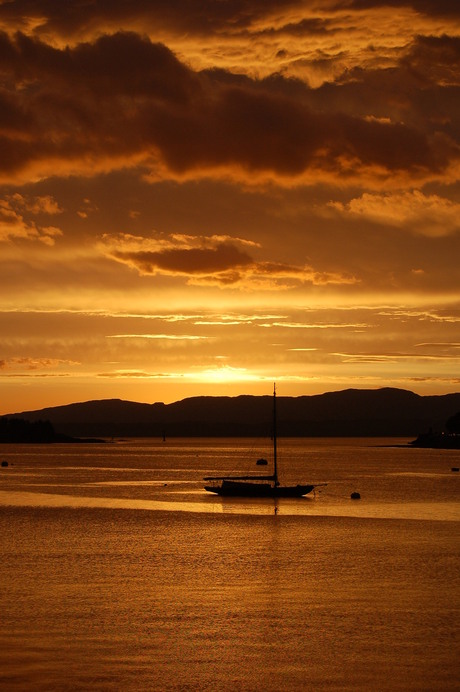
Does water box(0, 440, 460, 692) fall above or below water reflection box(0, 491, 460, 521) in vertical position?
below

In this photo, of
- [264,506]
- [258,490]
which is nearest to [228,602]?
[264,506]

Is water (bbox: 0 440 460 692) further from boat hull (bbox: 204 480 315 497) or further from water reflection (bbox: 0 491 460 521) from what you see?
boat hull (bbox: 204 480 315 497)

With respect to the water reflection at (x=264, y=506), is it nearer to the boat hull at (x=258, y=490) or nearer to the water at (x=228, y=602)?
the boat hull at (x=258, y=490)

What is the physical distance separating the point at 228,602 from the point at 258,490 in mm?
60816

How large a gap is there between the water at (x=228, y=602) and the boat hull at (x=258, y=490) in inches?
741

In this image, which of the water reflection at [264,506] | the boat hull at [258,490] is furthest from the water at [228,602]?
the boat hull at [258,490]

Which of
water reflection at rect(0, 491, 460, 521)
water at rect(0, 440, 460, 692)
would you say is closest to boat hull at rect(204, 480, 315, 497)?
water reflection at rect(0, 491, 460, 521)

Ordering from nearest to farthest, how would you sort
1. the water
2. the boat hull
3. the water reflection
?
the water → the water reflection → the boat hull

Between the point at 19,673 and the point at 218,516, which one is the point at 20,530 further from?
the point at 19,673

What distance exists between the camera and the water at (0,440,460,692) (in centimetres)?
2523

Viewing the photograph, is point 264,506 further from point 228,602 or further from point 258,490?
point 228,602

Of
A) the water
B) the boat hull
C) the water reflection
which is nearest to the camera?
the water

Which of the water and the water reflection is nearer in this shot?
the water

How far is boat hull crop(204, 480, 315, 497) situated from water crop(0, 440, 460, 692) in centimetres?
1882
